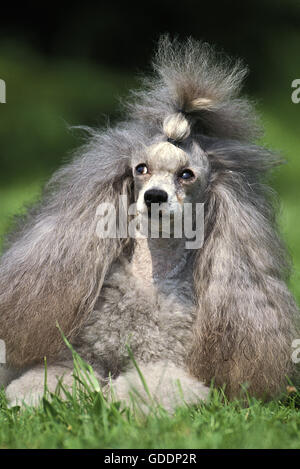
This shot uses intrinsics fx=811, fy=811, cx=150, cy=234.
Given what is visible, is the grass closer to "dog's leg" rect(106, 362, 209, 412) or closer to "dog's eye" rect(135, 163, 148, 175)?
"dog's leg" rect(106, 362, 209, 412)

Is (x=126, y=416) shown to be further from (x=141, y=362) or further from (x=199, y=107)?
(x=199, y=107)

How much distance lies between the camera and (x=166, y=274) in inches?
88.8

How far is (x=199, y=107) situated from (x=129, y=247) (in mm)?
434

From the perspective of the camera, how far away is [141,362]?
217 centimetres

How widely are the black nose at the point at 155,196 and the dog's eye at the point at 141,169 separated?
0.12 m

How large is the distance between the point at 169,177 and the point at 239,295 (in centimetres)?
37

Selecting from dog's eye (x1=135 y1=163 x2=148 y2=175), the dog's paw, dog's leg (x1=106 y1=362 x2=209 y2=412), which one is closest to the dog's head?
dog's eye (x1=135 y1=163 x2=148 y2=175)

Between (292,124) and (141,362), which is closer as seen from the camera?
(141,362)

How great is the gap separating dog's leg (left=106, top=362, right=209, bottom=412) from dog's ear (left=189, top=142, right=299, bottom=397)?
0.05 metres

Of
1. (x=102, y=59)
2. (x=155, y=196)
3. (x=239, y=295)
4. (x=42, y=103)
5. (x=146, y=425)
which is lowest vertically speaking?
(x=146, y=425)

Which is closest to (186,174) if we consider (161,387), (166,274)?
(166,274)

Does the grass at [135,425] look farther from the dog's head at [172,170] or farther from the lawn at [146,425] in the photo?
Result: the dog's head at [172,170]

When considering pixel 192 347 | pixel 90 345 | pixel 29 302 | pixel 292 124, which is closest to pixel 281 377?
pixel 192 347

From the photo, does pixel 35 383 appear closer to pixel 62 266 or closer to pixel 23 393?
pixel 23 393
